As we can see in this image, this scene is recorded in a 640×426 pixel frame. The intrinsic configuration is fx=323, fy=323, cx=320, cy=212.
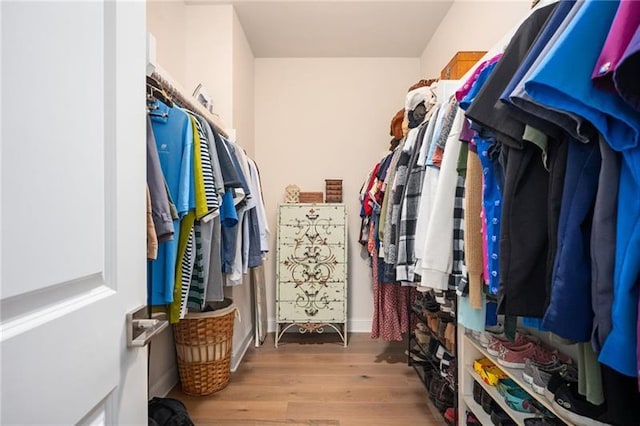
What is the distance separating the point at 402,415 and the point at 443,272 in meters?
1.16

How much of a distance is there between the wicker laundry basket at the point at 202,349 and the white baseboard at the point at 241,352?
319mm

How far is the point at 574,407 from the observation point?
88cm

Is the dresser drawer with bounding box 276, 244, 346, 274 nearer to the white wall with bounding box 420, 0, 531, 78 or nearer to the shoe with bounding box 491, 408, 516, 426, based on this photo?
the shoe with bounding box 491, 408, 516, 426

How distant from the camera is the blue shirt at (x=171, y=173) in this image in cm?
115

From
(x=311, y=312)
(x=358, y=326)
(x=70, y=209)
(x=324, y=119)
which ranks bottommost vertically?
(x=358, y=326)

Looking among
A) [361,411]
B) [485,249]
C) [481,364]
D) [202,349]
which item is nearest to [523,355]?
[481,364]

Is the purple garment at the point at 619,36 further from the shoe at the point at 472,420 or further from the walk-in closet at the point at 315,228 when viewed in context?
the shoe at the point at 472,420

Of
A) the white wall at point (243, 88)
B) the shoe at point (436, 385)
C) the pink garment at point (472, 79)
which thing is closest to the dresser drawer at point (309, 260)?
the white wall at point (243, 88)

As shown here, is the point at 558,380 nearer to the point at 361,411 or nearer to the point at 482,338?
the point at 482,338

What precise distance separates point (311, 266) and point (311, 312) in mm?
390

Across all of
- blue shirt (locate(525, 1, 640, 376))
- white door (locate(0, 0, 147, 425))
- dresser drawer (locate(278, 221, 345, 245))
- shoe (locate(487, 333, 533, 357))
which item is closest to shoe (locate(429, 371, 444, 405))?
shoe (locate(487, 333, 533, 357))

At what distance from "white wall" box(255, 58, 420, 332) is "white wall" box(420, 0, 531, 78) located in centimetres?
43

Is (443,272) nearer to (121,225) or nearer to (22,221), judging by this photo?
(121,225)

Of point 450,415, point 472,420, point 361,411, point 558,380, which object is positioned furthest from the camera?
point 361,411
